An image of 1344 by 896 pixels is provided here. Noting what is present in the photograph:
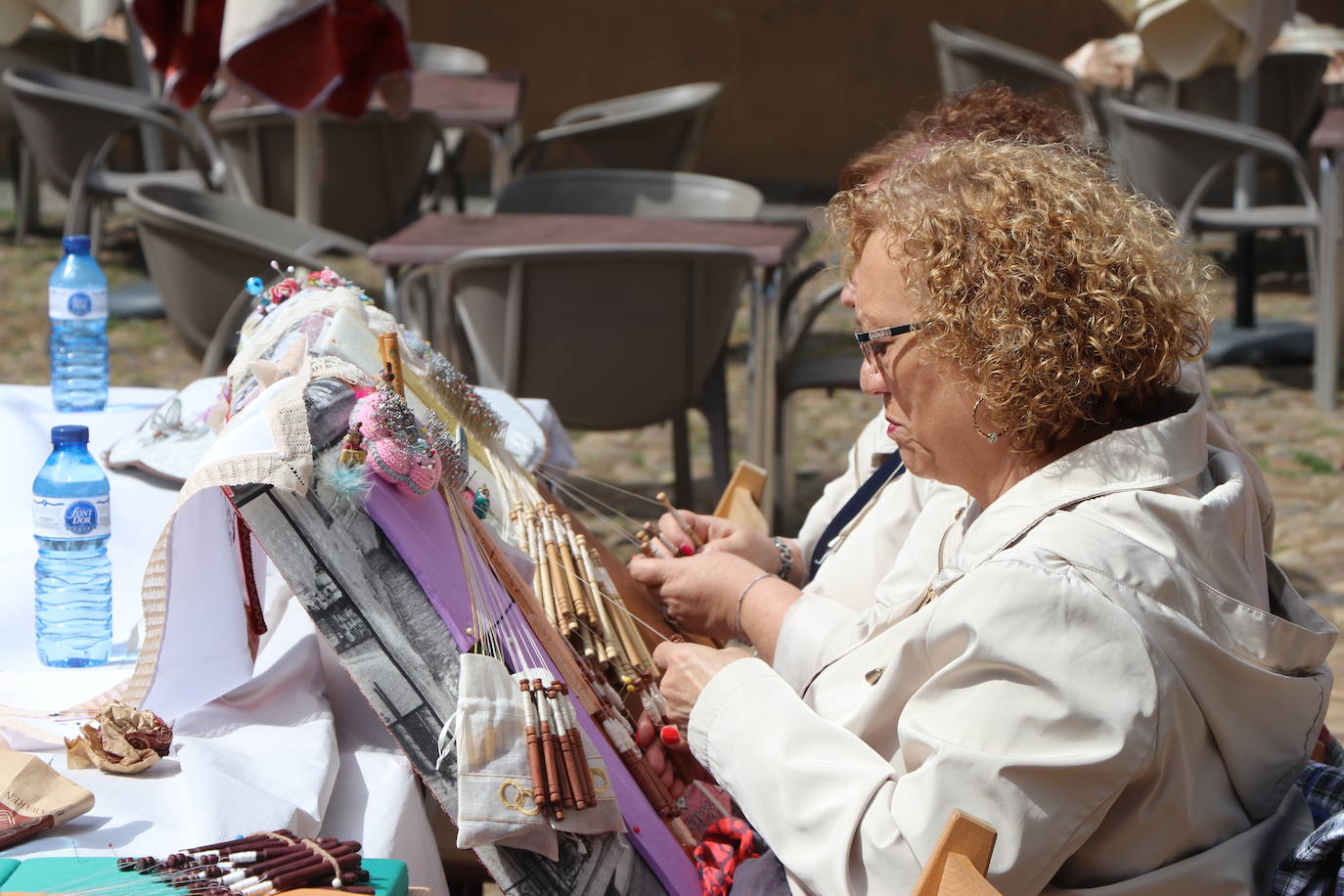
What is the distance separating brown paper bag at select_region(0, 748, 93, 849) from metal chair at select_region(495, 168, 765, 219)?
161 inches

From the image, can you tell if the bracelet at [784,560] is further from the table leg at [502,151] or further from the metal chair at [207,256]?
the table leg at [502,151]

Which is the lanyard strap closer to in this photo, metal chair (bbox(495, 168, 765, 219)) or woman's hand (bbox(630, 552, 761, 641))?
woman's hand (bbox(630, 552, 761, 641))

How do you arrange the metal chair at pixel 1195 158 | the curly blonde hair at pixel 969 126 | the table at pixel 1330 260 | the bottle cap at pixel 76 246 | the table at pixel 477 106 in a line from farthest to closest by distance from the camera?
1. the table at pixel 477 106
2. the metal chair at pixel 1195 158
3. the table at pixel 1330 260
4. the bottle cap at pixel 76 246
5. the curly blonde hair at pixel 969 126

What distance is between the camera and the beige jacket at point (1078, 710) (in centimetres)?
147

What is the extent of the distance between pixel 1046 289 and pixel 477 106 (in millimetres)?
5390

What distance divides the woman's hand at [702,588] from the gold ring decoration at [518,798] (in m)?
0.61

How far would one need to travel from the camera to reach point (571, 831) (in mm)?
1679

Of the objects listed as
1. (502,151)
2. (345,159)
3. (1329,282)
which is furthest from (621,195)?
(1329,282)

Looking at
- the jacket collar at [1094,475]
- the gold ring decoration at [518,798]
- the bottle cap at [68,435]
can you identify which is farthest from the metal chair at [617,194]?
the gold ring decoration at [518,798]

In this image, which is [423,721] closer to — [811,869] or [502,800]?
[502,800]

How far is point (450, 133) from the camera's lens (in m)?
7.68

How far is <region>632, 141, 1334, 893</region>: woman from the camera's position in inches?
58.1

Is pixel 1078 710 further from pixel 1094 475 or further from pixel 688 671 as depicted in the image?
pixel 688 671

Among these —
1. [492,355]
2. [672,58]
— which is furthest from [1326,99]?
[492,355]
